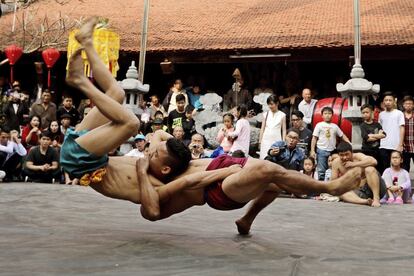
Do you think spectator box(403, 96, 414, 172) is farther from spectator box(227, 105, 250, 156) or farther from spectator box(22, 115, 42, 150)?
spectator box(22, 115, 42, 150)

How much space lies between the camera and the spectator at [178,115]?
9945mm

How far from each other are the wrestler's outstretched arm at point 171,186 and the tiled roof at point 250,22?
801 cm

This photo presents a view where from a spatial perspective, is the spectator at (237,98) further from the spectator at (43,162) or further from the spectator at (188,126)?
the spectator at (43,162)

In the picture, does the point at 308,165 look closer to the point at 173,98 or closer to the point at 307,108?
the point at 307,108

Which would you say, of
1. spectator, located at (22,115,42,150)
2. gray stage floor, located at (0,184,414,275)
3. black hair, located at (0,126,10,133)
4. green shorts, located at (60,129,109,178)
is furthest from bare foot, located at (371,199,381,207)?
black hair, located at (0,126,10,133)

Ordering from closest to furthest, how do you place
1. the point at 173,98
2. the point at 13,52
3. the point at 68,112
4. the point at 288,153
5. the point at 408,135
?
the point at 408,135
the point at 288,153
the point at 68,112
the point at 173,98
the point at 13,52

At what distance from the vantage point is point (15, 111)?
11758 mm

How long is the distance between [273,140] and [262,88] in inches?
148

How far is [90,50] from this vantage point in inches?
165

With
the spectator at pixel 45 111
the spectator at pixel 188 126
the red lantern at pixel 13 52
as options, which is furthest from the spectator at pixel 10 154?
the red lantern at pixel 13 52

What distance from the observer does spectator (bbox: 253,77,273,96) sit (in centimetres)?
1228

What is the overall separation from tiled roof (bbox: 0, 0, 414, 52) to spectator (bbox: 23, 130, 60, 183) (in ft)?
A: 13.8

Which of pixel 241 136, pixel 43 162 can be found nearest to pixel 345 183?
pixel 241 136

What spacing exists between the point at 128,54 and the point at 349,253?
10097mm
